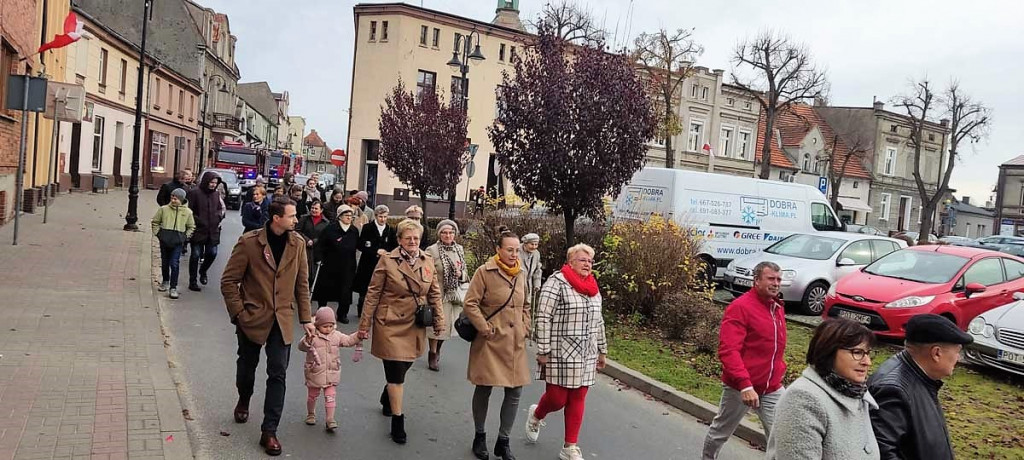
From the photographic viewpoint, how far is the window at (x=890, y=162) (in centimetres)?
5719

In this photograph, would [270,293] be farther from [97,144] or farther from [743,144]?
[743,144]

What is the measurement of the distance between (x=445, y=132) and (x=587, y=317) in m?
18.4

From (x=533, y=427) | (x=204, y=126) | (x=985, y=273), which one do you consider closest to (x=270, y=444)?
(x=533, y=427)

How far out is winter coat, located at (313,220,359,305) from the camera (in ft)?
33.8

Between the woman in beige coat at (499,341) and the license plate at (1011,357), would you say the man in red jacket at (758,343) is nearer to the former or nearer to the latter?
the woman in beige coat at (499,341)

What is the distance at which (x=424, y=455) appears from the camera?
18.7ft

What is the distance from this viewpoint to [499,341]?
576 centimetres

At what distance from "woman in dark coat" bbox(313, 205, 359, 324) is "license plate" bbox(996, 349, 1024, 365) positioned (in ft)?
26.1

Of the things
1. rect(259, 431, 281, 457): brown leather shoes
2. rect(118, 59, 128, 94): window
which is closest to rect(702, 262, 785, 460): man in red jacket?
rect(259, 431, 281, 457): brown leather shoes

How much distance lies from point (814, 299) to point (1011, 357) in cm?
533

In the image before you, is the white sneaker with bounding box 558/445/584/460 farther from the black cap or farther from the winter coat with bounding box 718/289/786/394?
the black cap

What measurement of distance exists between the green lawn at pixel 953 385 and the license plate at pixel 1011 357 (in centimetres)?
33

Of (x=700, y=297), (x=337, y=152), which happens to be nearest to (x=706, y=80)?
(x=337, y=152)

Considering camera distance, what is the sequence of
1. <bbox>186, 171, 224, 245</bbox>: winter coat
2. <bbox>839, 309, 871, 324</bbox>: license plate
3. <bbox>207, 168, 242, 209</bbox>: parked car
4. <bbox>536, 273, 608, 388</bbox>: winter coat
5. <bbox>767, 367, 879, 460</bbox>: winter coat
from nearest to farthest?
<bbox>767, 367, 879, 460</bbox>: winter coat → <bbox>536, 273, 608, 388</bbox>: winter coat → <bbox>839, 309, 871, 324</bbox>: license plate → <bbox>186, 171, 224, 245</bbox>: winter coat → <bbox>207, 168, 242, 209</bbox>: parked car
